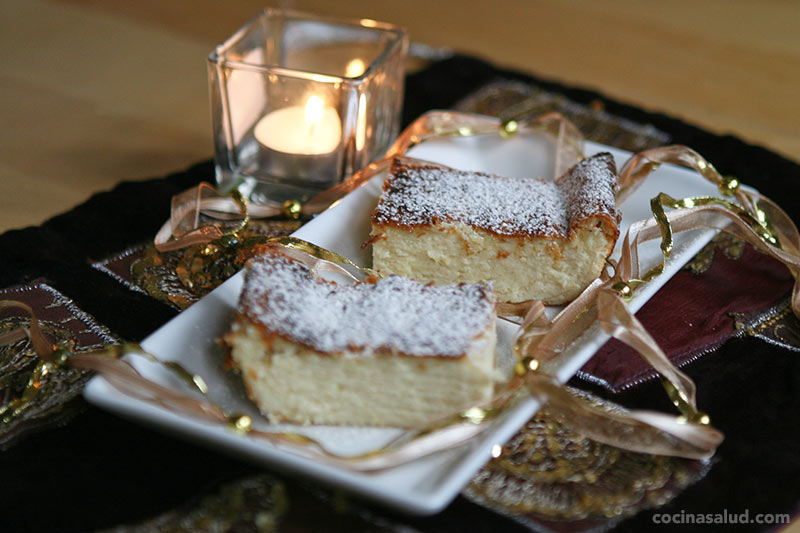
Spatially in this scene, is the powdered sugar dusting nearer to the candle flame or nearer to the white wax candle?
the white wax candle

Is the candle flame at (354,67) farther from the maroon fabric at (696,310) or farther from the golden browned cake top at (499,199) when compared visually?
the maroon fabric at (696,310)

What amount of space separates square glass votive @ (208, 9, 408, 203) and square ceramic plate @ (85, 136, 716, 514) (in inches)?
5.1

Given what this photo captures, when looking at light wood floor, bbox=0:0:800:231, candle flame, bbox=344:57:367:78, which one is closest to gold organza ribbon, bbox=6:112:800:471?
candle flame, bbox=344:57:367:78

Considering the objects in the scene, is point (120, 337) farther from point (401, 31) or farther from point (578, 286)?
point (401, 31)

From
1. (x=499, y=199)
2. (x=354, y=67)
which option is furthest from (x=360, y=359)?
(x=354, y=67)

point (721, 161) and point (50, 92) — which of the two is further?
point (50, 92)

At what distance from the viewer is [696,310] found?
1.45m

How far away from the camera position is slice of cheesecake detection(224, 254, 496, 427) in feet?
3.48

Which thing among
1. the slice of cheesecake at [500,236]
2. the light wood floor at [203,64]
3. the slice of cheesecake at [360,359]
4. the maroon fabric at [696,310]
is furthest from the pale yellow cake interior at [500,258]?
the light wood floor at [203,64]

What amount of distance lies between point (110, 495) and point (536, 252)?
73 cm

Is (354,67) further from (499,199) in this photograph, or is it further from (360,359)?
(360,359)

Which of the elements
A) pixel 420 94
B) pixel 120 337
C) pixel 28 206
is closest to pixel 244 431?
pixel 120 337

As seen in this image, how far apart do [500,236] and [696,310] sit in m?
0.39

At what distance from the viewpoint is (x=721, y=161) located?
1973 millimetres
